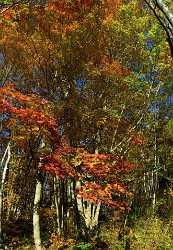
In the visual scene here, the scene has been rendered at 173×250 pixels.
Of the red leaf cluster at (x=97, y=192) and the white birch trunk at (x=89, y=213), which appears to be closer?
the red leaf cluster at (x=97, y=192)

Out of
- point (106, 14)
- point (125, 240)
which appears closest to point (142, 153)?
point (125, 240)

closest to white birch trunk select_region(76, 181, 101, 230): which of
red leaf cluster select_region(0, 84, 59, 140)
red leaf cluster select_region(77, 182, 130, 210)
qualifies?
red leaf cluster select_region(77, 182, 130, 210)

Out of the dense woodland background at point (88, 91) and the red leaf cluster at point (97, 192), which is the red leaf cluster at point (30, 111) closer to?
the dense woodland background at point (88, 91)

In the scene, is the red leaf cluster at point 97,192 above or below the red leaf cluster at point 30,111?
below

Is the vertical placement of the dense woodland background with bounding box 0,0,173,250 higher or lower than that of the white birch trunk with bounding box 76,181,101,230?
higher

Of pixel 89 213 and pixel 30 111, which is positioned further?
pixel 89 213

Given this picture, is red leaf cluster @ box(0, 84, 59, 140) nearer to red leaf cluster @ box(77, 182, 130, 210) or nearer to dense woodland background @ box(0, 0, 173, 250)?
dense woodland background @ box(0, 0, 173, 250)

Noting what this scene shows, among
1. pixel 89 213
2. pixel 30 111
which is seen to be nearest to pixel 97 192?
pixel 89 213

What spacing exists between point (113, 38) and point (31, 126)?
515cm

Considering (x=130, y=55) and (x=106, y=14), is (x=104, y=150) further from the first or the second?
(x=106, y=14)

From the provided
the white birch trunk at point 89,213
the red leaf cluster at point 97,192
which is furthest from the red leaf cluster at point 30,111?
the white birch trunk at point 89,213

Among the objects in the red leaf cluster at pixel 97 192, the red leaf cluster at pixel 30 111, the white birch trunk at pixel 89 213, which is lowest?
the white birch trunk at pixel 89 213

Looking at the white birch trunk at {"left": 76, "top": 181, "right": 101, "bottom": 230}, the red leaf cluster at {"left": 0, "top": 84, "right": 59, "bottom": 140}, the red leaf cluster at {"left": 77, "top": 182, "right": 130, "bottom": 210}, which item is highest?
the red leaf cluster at {"left": 0, "top": 84, "right": 59, "bottom": 140}

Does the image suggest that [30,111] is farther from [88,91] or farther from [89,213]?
[89,213]
